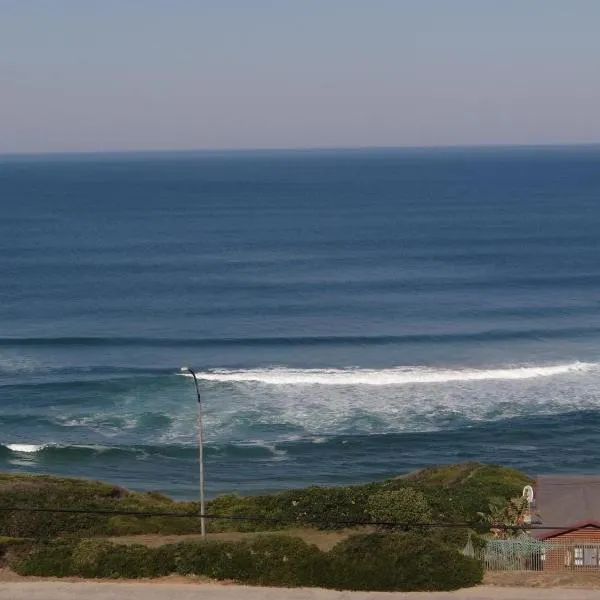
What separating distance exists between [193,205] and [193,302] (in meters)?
98.4

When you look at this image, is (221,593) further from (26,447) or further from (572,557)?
(26,447)

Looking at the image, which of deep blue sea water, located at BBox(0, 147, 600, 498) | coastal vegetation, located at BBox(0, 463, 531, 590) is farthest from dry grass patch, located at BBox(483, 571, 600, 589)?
deep blue sea water, located at BBox(0, 147, 600, 498)

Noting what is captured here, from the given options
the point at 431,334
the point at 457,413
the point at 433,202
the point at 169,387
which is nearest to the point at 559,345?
the point at 431,334

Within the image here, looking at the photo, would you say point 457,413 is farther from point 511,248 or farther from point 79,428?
point 511,248

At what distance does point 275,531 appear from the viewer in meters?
38.2

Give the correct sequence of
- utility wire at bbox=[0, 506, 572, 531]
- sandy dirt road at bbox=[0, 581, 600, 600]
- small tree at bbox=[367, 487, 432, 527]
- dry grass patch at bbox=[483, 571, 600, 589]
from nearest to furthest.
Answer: sandy dirt road at bbox=[0, 581, 600, 600], dry grass patch at bbox=[483, 571, 600, 589], utility wire at bbox=[0, 506, 572, 531], small tree at bbox=[367, 487, 432, 527]

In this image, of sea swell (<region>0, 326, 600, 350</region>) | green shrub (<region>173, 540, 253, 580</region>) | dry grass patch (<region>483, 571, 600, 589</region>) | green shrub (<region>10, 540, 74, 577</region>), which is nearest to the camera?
dry grass patch (<region>483, 571, 600, 589</region>)

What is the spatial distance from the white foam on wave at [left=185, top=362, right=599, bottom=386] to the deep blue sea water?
0.19 meters

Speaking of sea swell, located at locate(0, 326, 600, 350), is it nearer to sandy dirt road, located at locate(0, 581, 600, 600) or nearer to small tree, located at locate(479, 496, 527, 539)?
small tree, located at locate(479, 496, 527, 539)

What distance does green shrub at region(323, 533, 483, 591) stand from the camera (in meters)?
28.4

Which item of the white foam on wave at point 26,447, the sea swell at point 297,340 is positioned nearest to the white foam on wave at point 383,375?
the sea swell at point 297,340

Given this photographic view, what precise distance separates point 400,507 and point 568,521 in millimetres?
6924

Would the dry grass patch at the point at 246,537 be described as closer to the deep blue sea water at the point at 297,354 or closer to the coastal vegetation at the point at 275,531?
the coastal vegetation at the point at 275,531

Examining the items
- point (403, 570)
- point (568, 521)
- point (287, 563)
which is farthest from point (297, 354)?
point (403, 570)
